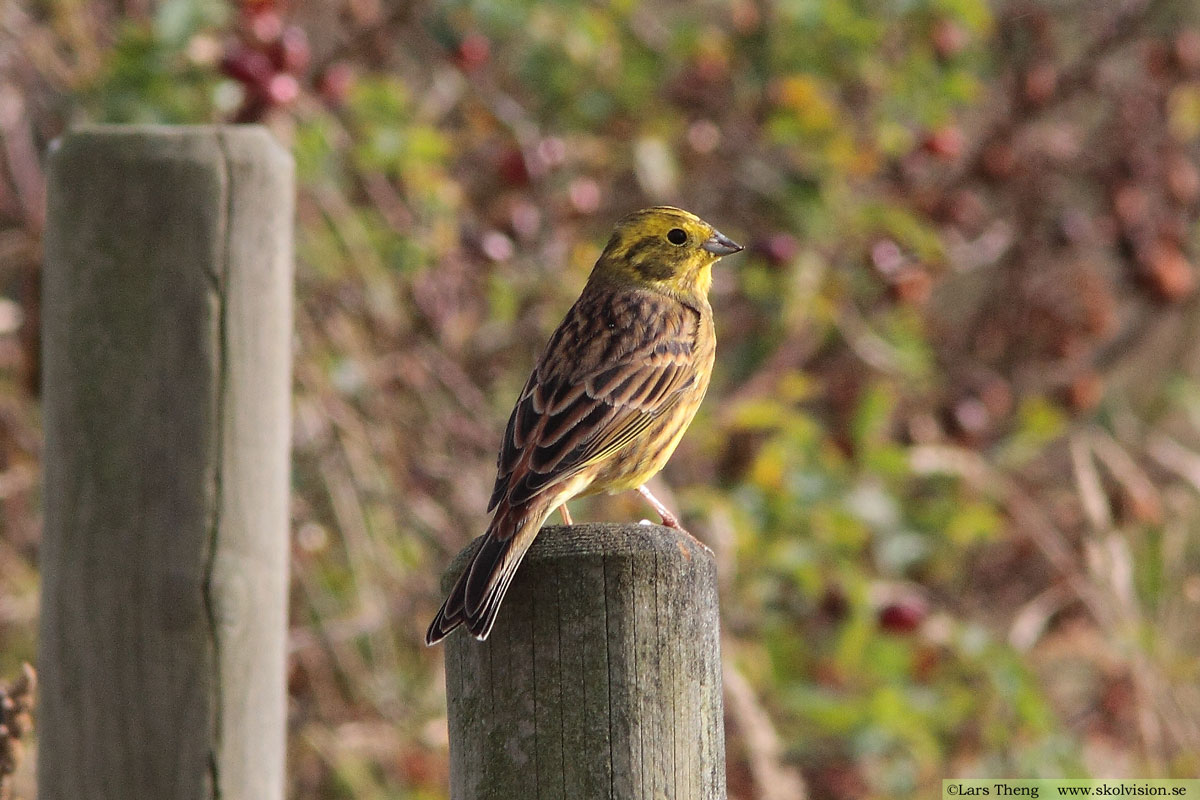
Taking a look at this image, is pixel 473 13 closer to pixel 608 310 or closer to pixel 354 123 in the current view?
pixel 354 123

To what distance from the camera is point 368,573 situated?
17.2 ft

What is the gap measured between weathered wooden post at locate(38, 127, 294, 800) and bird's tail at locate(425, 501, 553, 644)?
421mm

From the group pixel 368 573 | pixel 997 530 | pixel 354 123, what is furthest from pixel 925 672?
pixel 354 123

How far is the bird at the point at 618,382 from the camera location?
285cm

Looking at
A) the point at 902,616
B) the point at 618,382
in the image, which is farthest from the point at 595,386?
the point at 902,616

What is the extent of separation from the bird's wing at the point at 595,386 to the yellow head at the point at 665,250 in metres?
0.09

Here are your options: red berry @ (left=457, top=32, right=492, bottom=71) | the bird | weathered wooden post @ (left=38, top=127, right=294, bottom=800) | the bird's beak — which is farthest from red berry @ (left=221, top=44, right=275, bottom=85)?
weathered wooden post @ (left=38, top=127, right=294, bottom=800)

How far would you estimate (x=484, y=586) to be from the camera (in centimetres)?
202

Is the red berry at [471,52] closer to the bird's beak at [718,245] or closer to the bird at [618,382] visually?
the bird at [618,382]

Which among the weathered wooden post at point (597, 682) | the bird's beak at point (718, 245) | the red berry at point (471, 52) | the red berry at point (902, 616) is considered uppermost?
the red berry at point (471, 52)

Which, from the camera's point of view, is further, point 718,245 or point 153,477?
point 718,245

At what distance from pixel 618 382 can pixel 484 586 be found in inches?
48.2

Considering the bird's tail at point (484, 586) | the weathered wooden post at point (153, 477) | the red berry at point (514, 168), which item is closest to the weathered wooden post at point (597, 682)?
the bird's tail at point (484, 586)

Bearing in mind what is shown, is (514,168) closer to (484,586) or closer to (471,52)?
(471,52)
